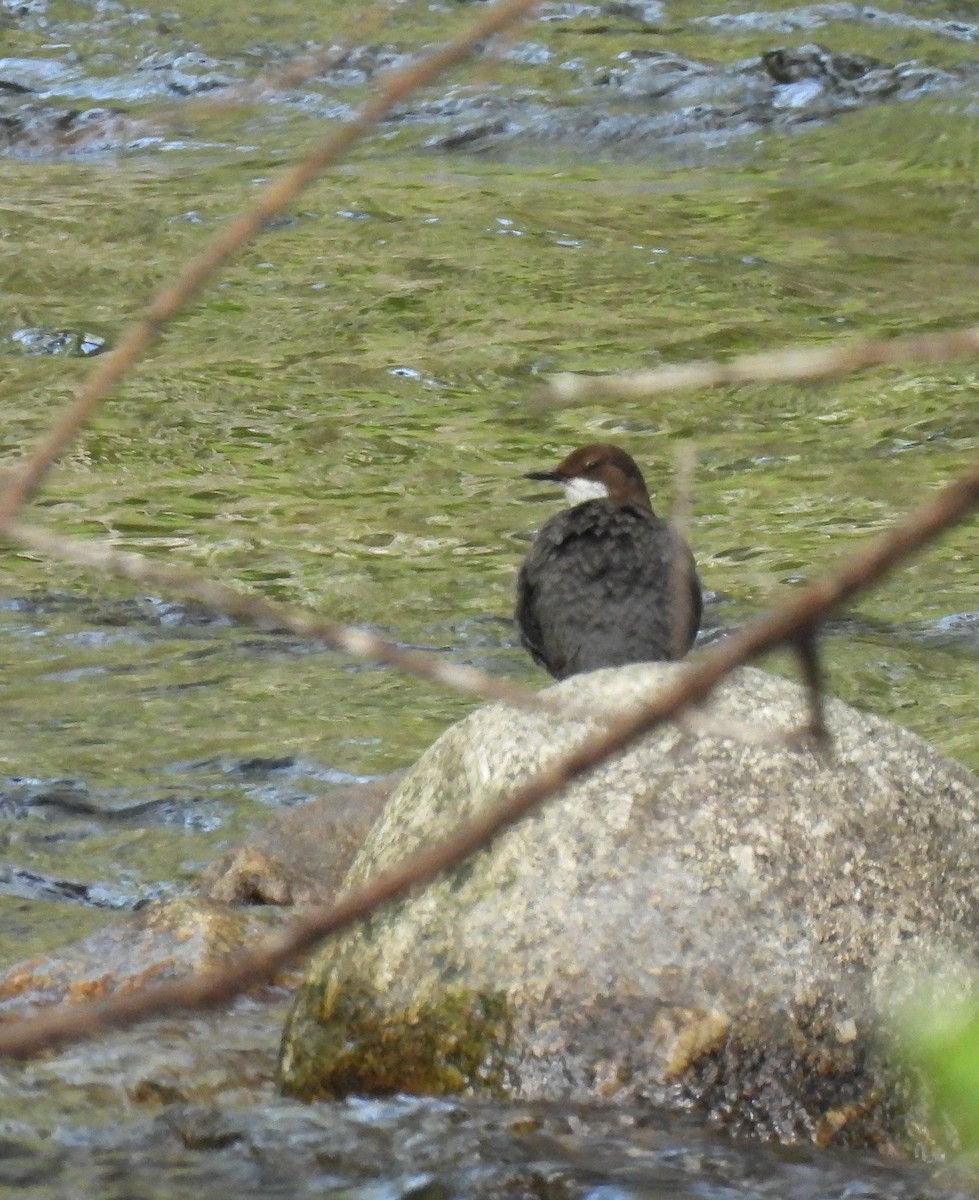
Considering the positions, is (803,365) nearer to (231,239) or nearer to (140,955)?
(231,239)

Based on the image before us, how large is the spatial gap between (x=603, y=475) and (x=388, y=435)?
322 centimetres

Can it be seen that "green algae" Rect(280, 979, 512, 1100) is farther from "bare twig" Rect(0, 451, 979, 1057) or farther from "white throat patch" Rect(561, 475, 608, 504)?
"white throat patch" Rect(561, 475, 608, 504)

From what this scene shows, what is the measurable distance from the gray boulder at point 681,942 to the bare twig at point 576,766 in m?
2.52

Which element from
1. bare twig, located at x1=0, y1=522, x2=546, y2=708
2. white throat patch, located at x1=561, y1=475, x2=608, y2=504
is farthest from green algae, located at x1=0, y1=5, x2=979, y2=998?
bare twig, located at x1=0, y1=522, x2=546, y2=708

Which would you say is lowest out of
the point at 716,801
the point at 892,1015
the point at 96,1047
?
the point at 96,1047

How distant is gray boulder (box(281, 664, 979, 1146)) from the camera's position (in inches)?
140

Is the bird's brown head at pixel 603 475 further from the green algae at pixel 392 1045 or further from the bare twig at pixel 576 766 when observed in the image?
the bare twig at pixel 576 766

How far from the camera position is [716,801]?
12.1 feet

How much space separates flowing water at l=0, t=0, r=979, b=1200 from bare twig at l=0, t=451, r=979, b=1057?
0.31m

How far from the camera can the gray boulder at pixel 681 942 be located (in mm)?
3547

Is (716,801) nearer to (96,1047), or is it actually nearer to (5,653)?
(96,1047)

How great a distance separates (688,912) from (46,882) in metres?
2.51

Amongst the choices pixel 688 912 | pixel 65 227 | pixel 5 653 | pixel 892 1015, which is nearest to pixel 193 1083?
pixel 688 912

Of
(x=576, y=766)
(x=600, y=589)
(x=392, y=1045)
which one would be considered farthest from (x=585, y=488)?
(x=576, y=766)
